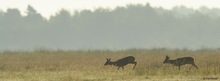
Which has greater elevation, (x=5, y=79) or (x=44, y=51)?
(x=44, y=51)

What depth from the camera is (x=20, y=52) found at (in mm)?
54844

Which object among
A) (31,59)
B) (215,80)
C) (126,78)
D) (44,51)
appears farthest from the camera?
(44,51)

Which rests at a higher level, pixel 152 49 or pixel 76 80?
pixel 152 49

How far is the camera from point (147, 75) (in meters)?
25.2

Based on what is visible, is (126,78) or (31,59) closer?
(126,78)

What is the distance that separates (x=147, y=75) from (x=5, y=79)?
21.4 feet

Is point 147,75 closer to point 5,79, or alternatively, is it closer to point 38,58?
point 5,79

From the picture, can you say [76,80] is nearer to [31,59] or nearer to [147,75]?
[147,75]

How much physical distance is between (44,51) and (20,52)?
117 inches

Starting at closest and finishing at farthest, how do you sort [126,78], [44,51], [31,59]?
[126,78] < [31,59] < [44,51]

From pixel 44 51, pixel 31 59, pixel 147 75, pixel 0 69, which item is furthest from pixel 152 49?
pixel 147 75

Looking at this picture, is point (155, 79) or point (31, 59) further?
point (31, 59)

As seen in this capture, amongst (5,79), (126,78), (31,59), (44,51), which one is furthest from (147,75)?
(44,51)

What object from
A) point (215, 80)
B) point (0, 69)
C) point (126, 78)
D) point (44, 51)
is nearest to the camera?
point (215, 80)
